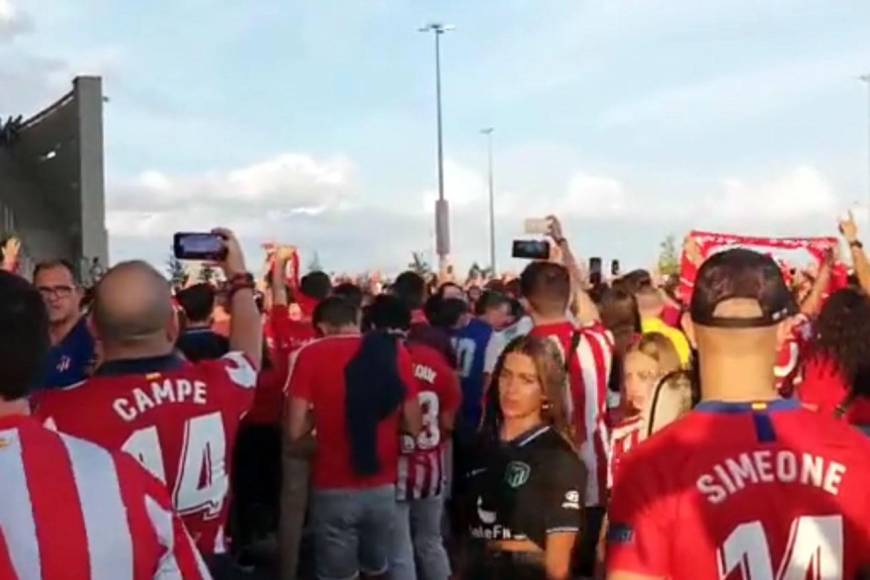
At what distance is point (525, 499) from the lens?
4594 mm

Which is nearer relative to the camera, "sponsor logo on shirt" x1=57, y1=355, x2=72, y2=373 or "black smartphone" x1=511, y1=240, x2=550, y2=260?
"sponsor logo on shirt" x1=57, y1=355, x2=72, y2=373

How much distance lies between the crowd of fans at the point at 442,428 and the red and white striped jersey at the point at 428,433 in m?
0.02

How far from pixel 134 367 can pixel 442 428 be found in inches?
161

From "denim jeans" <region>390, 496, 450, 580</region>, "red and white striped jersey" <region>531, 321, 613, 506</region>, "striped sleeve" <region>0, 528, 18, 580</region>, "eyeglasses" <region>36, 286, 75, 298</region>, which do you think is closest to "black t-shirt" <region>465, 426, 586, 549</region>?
"striped sleeve" <region>0, 528, 18, 580</region>

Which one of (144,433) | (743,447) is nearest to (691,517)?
(743,447)

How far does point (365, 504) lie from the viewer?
23.6ft

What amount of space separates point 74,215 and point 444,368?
6953 mm

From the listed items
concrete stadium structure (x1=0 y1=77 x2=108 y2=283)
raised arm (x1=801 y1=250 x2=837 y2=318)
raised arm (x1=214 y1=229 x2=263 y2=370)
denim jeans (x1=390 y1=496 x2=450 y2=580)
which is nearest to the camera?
raised arm (x1=214 y1=229 x2=263 y2=370)

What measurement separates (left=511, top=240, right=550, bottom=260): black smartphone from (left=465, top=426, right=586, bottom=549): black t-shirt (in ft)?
13.2

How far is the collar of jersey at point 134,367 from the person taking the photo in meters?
4.04

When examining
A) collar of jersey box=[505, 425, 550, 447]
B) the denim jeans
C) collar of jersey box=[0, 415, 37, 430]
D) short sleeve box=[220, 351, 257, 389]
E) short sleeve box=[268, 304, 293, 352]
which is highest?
collar of jersey box=[0, 415, 37, 430]

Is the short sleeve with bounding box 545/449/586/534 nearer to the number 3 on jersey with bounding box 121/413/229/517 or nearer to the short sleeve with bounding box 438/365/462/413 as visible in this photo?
the number 3 on jersey with bounding box 121/413/229/517

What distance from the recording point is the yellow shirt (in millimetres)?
6678

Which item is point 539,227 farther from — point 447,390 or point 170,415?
point 170,415
